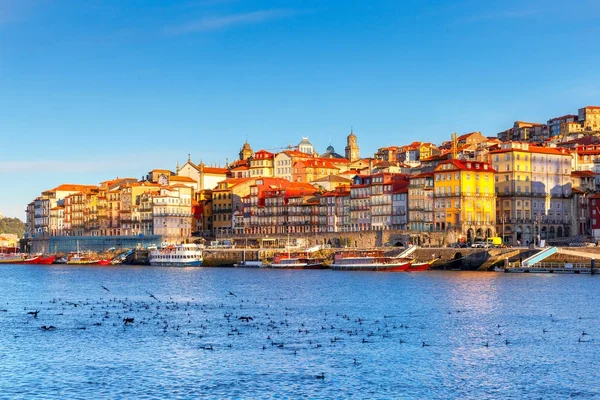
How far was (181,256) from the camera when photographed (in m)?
136

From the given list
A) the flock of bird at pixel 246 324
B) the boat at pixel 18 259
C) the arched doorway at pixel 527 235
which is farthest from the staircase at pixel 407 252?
the boat at pixel 18 259

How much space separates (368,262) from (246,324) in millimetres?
59756

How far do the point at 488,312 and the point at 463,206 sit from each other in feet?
199

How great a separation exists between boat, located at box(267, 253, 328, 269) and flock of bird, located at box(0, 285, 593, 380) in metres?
52.1

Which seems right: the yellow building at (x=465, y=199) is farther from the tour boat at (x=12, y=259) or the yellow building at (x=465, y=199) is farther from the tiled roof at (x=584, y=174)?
the tour boat at (x=12, y=259)

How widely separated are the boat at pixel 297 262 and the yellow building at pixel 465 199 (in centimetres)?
1580

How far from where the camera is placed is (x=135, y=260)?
14938 centimetres

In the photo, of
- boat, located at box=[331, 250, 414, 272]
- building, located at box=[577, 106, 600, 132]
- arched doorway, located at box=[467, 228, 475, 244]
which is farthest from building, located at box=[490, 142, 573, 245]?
building, located at box=[577, 106, 600, 132]

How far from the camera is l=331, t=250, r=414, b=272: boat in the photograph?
4267 inches

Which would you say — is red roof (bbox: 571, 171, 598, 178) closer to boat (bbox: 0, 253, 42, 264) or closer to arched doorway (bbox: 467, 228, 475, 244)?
arched doorway (bbox: 467, 228, 475, 244)

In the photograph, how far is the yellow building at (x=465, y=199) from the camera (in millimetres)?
118375

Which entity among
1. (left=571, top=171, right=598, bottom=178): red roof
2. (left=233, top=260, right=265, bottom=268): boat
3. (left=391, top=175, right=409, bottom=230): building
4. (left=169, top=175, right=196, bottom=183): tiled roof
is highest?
(left=169, top=175, right=196, bottom=183): tiled roof

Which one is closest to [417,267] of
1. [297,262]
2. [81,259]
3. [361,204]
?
[297,262]

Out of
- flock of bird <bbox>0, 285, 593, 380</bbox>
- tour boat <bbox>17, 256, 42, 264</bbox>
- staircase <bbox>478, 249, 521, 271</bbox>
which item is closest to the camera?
flock of bird <bbox>0, 285, 593, 380</bbox>
